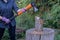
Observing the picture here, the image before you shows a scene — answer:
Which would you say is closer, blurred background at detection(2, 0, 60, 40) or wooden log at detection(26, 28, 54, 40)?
wooden log at detection(26, 28, 54, 40)

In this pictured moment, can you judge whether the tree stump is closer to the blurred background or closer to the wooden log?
the wooden log

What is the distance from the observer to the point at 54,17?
7.37 metres

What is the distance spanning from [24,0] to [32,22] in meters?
1.18

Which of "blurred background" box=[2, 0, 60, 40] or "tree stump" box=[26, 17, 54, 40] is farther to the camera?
"blurred background" box=[2, 0, 60, 40]

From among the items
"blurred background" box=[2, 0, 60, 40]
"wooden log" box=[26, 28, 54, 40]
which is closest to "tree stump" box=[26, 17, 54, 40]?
"wooden log" box=[26, 28, 54, 40]

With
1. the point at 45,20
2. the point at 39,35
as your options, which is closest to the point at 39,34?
the point at 39,35

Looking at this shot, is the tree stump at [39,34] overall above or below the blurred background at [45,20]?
below

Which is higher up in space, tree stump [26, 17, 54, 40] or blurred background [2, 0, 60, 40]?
blurred background [2, 0, 60, 40]

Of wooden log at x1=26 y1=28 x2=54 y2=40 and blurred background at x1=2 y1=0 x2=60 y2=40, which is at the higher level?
blurred background at x1=2 y1=0 x2=60 y2=40

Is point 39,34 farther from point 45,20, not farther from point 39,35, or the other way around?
point 45,20

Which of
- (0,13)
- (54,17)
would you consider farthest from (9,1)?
(54,17)

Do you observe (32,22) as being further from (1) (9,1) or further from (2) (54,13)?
(1) (9,1)

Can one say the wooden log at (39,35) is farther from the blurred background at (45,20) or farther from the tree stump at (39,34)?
the blurred background at (45,20)

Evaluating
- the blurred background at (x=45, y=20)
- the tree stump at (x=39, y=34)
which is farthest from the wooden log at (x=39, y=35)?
the blurred background at (x=45, y=20)
